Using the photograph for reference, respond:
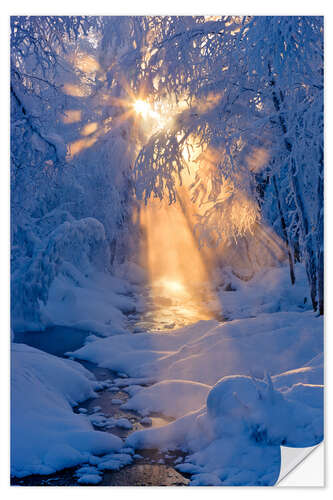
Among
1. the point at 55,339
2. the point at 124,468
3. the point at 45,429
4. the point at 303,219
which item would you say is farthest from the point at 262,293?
the point at 45,429

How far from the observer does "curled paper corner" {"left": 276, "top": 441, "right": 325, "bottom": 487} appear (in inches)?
109

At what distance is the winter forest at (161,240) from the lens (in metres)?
2.91

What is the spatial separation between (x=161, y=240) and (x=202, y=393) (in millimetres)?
2314

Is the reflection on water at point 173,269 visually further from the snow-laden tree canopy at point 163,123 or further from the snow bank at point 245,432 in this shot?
the snow bank at point 245,432

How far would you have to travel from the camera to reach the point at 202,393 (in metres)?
3.51

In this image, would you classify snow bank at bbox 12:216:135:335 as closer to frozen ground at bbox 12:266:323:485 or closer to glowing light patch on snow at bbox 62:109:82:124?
frozen ground at bbox 12:266:323:485

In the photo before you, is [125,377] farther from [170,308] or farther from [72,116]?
[72,116]

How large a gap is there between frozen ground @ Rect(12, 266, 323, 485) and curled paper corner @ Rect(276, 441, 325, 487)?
58 millimetres

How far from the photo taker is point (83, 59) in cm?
402

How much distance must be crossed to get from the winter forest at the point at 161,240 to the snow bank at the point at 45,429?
1 centimetres

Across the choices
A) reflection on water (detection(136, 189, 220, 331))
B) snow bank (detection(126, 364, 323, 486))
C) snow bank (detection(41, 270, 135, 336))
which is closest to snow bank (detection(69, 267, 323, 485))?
snow bank (detection(126, 364, 323, 486))

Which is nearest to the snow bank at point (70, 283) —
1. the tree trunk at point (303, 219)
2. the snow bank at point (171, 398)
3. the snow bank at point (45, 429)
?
the snow bank at point (45, 429)

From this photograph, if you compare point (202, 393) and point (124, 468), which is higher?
point (202, 393)
